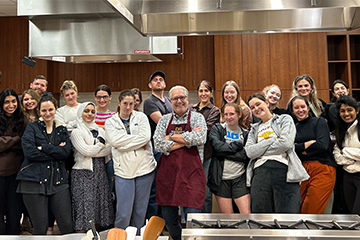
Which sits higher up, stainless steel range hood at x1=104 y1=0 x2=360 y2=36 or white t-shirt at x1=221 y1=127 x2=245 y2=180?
stainless steel range hood at x1=104 y1=0 x2=360 y2=36

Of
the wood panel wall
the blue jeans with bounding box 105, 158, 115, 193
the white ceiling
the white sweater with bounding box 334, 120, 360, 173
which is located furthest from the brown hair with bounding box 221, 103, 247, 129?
the white ceiling

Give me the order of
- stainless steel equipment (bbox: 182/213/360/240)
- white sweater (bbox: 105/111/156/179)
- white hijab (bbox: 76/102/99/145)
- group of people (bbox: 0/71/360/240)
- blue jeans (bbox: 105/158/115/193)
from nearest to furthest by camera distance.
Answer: stainless steel equipment (bbox: 182/213/360/240) → group of people (bbox: 0/71/360/240) → white sweater (bbox: 105/111/156/179) → white hijab (bbox: 76/102/99/145) → blue jeans (bbox: 105/158/115/193)

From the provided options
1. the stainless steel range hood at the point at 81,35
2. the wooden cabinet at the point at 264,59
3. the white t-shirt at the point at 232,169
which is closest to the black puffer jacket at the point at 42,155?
the stainless steel range hood at the point at 81,35

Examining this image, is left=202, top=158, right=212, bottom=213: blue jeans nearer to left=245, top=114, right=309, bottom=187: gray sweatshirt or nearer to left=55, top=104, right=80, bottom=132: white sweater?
left=245, top=114, right=309, bottom=187: gray sweatshirt

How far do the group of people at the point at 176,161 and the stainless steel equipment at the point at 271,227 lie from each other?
83 centimetres

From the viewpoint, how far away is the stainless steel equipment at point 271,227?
4.78ft

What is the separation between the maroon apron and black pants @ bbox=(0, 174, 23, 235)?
1249 mm

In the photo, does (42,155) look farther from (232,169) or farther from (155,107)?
(232,169)

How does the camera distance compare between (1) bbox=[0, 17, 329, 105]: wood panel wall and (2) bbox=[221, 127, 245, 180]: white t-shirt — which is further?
(1) bbox=[0, 17, 329, 105]: wood panel wall

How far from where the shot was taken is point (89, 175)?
3107 millimetres

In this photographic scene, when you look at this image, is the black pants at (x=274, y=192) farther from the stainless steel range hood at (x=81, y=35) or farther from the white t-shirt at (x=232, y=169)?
the stainless steel range hood at (x=81, y=35)

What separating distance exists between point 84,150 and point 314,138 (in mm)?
1955

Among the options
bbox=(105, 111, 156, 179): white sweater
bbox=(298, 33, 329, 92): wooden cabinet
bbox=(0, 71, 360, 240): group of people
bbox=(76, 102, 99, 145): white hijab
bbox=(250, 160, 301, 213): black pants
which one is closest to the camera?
bbox=(250, 160, 301, 213): black pants

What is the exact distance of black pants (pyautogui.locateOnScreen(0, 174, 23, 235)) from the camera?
2.97 metres
